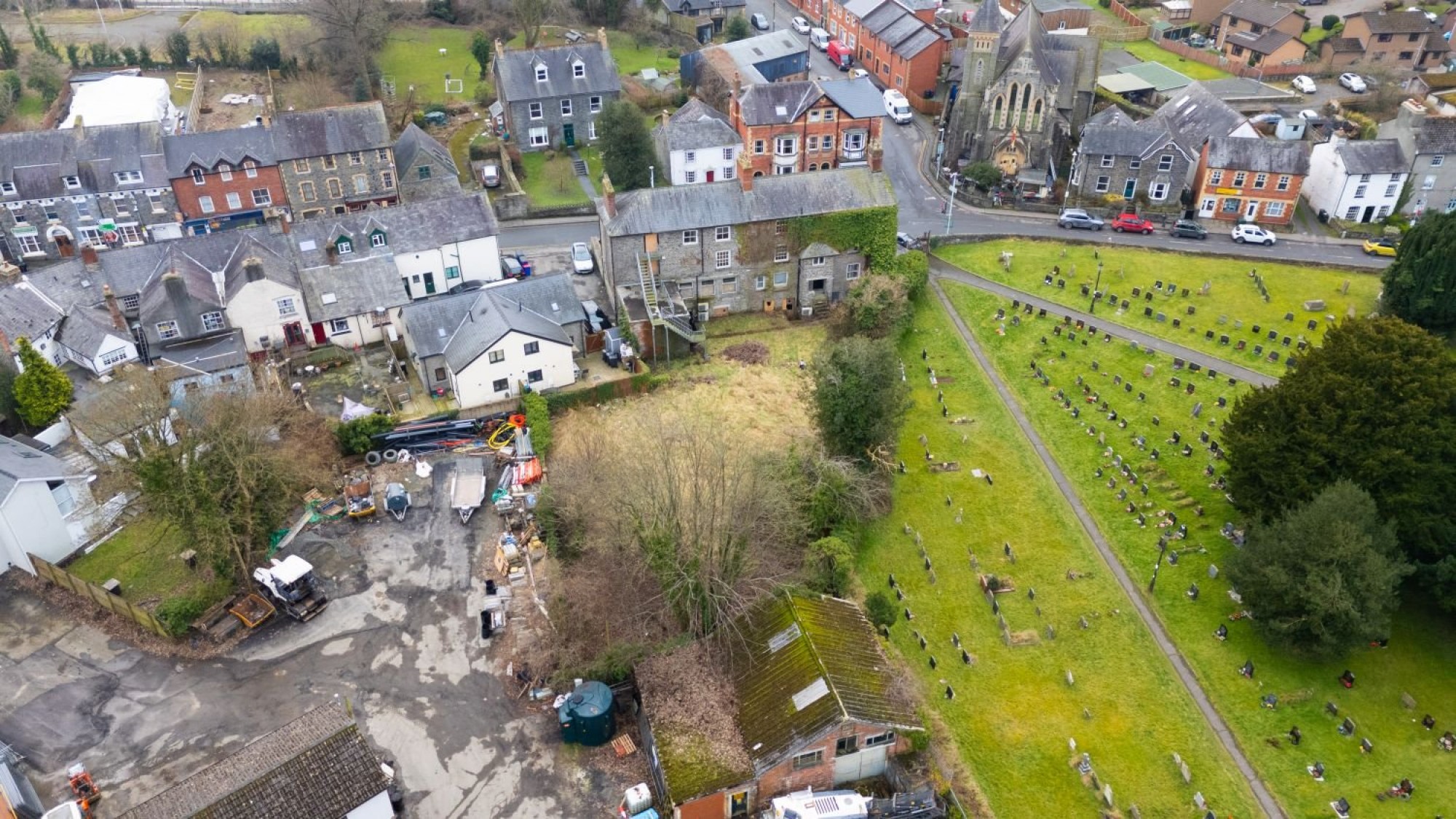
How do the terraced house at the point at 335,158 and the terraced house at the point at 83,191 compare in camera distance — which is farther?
the terraced house at the point at 335,158

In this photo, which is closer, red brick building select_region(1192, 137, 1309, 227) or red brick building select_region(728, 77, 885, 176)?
red brick building select_region(1192, 137, 1309, 227)

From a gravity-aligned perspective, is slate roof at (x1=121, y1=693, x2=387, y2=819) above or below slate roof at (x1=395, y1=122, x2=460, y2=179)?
below

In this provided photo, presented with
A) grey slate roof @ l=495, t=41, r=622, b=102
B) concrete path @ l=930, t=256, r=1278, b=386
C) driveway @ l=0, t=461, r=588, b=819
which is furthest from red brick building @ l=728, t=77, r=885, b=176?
driveway @ l=0, t=461, r=588, b=819

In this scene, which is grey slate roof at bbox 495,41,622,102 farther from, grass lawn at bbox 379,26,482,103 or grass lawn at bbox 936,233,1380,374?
grass lawn at bbox 936,233,1380,374

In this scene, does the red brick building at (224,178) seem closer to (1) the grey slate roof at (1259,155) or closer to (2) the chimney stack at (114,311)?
(2) the chimney stack at (114,311)

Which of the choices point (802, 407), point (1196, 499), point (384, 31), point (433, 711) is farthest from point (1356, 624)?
point (384, 31)

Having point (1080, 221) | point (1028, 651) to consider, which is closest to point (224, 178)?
point (1080, 221)

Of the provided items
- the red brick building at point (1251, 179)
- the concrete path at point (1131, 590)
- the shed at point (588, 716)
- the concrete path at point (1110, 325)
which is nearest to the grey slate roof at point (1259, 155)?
the red brick building at point (1251, 179)
